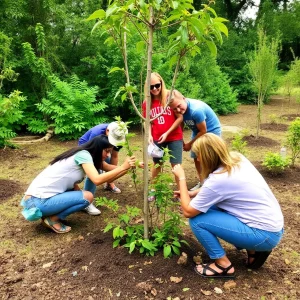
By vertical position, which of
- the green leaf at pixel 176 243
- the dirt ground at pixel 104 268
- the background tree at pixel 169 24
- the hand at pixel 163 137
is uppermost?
the background tree at pixel 169 24

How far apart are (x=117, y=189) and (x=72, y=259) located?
6.28 feet

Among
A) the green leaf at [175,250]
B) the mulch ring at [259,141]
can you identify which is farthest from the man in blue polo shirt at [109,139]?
the mulch ring at [259,141]

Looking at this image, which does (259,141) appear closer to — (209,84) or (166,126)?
(209,84)

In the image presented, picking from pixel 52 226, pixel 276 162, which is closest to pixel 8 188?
pixel 52 226

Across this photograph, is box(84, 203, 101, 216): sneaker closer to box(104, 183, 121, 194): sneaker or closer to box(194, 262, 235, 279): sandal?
Result: box(104, 183, 121, 194): sneaker

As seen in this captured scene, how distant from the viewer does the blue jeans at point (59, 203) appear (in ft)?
11.2

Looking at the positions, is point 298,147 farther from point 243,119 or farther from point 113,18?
point 243,119

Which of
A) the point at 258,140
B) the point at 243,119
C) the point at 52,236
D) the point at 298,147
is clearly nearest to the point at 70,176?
the point at 52,236

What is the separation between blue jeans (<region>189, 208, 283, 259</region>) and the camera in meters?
2.56

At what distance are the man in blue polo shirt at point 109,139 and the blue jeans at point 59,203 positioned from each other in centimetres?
57

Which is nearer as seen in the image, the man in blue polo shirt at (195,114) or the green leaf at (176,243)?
the green leaf at (176,243)

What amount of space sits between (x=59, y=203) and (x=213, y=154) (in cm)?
180

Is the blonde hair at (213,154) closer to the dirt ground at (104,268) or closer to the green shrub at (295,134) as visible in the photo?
the dirt ground at (104,268)

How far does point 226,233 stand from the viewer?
259 centimetres
